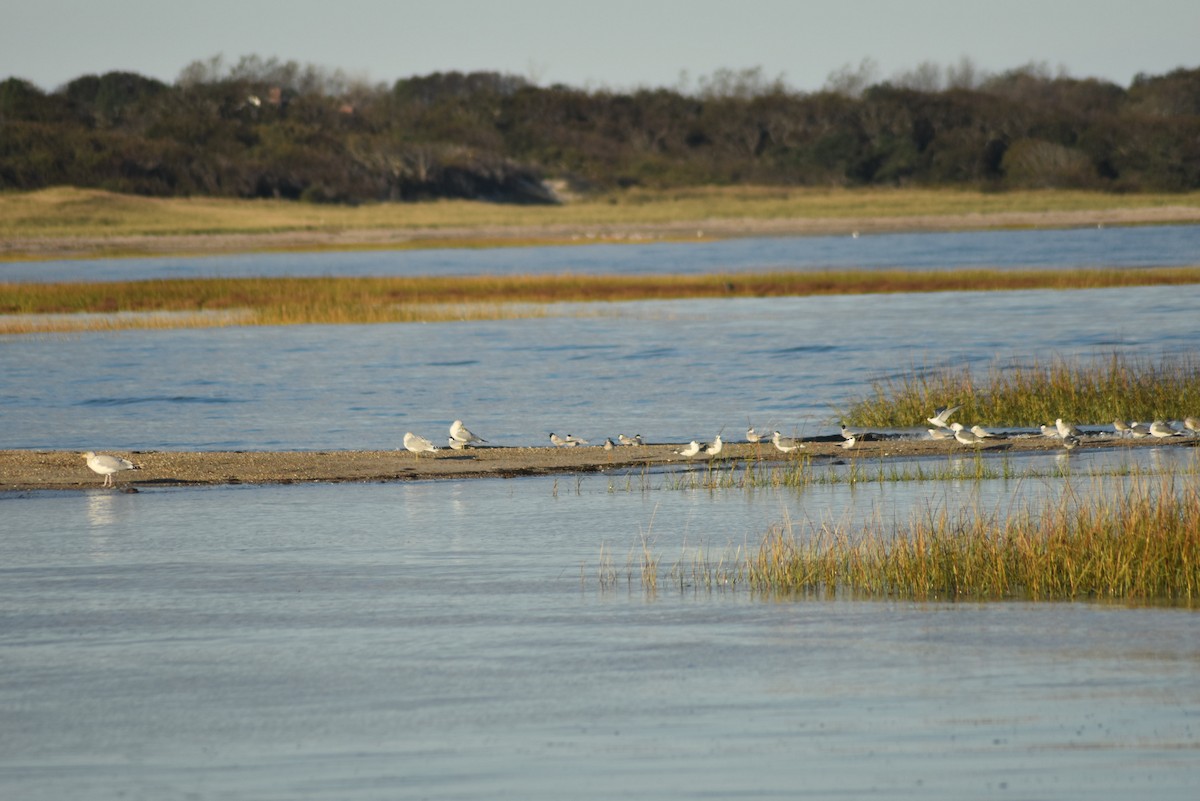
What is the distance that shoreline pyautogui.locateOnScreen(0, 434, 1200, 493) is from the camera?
18.4 meters

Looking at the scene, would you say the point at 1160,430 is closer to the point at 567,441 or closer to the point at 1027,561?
the point at 567,441

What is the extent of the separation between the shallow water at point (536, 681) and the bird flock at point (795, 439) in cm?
373

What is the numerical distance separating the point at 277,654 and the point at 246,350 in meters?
26.8

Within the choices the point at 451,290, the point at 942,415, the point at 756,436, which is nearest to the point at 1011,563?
the point at 756,436

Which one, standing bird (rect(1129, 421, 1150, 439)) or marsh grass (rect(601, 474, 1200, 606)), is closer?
marsh grass (rect(601, 474, 1200, 606))

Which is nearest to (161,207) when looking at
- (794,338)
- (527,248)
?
(527,248)

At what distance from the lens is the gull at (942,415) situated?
19.6 meters

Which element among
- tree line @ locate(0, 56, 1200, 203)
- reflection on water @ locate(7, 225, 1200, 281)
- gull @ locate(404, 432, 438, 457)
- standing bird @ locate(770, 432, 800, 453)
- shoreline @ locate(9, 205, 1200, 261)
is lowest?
standing bird @ locate(770, 432, 800, 453)

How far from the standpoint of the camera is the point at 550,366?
106ft

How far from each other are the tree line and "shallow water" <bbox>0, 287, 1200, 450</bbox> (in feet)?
154

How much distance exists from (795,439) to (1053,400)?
13.5 feet

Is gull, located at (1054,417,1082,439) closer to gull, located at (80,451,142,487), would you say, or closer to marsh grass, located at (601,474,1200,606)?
marsh grass, located at (601,474,1200,606)

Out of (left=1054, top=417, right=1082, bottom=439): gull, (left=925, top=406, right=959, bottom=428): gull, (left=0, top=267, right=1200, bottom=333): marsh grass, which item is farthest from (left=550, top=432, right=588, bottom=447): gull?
(left=0, top=267, right=1200, bottom=333): marsh grass

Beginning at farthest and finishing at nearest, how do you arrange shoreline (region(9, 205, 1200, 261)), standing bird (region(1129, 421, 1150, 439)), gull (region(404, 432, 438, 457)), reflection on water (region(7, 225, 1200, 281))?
1. shoreline (region(9, 205, 1200, 261))
2. reflection on water (region(7, 225, 1200, 281))
3. gull (region(404, 432, 438, 457))
4. standing bird (region(1129, 421, 1150, 439))
